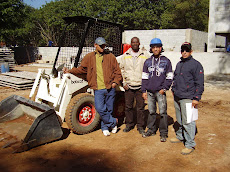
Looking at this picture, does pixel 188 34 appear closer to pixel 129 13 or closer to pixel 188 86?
pixel 129 13

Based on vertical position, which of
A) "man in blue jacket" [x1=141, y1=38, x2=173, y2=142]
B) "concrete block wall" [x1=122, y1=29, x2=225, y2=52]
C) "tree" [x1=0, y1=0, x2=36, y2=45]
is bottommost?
"man in blue jacket" [x1=141, y1=38, x2=173, y2=142]

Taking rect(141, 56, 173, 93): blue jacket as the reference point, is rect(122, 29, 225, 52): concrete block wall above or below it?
above

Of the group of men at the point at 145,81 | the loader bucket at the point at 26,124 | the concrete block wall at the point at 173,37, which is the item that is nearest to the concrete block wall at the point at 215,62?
the concrete block wall at the point at 173,37

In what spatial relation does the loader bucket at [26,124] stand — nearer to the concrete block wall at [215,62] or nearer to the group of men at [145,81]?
the group of men at [145,81]

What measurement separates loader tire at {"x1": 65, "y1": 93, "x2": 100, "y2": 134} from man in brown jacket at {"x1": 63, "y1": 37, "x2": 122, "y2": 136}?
0.28 meters

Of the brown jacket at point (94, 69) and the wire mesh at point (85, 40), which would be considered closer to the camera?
the brown jacket at point (94, 69)

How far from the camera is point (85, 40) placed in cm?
498

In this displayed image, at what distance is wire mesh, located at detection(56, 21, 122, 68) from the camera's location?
5156 millimetres

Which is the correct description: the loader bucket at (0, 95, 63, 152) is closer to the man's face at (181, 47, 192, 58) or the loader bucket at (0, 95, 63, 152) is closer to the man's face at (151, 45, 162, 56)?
the man's face at (151, 45, 162, 56)

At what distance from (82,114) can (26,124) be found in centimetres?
128

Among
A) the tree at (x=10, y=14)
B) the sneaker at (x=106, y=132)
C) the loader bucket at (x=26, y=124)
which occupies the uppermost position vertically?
the tree at (x=10, y=14)

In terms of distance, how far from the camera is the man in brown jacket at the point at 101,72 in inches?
178

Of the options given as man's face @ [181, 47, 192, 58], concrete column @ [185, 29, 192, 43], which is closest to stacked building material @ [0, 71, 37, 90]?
man's face @ [181, 47, 192, 58]

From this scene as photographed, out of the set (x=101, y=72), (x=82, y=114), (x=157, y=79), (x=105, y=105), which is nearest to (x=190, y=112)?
(x=157, y=79)
